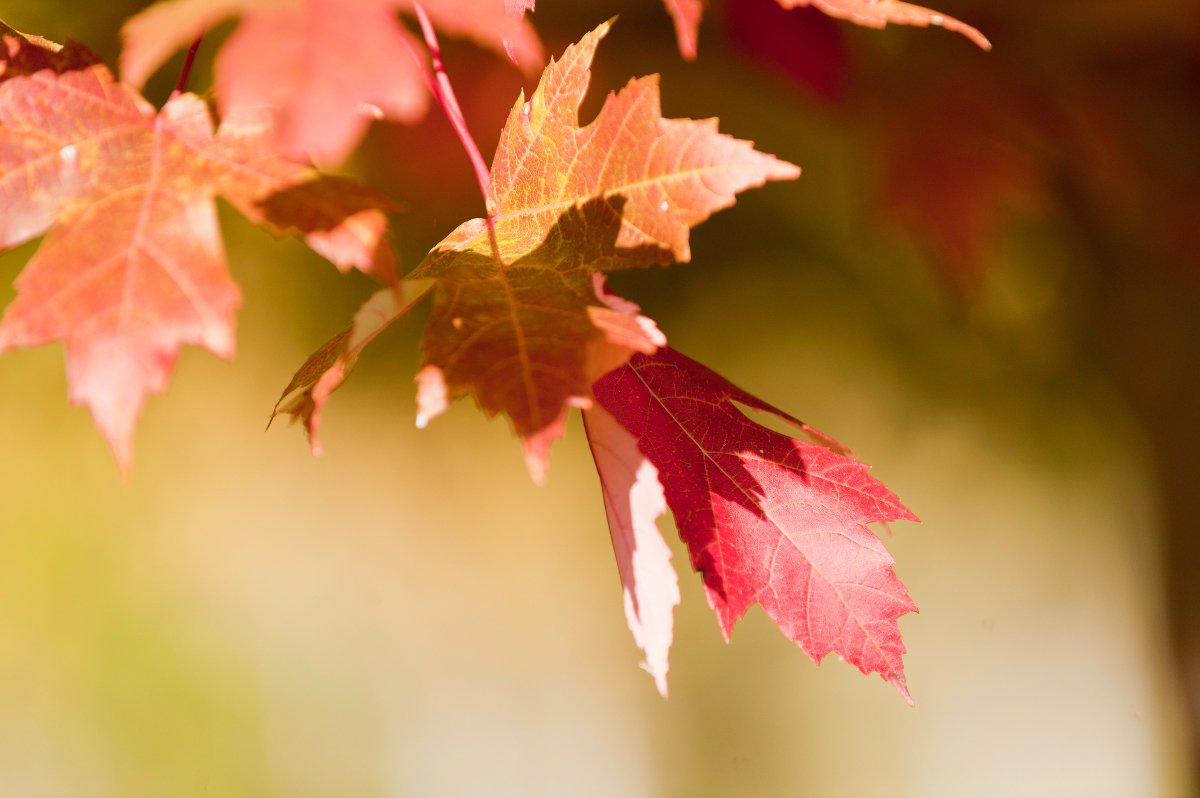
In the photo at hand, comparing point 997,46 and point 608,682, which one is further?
point 608,682

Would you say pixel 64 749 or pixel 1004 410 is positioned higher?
pixel 1004 410

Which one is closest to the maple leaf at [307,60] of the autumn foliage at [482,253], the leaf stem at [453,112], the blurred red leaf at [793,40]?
the autumn foliage at [482,253]

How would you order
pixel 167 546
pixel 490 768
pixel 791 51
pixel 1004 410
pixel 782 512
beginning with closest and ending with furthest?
1. pixel 782 512
2. pixel 791 51
3. pixel 167 546
4. pixel 490 768
5. pixel 1004 410

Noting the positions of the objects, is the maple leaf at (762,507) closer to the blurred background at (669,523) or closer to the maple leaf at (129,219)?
the maple leaf at (129,219)

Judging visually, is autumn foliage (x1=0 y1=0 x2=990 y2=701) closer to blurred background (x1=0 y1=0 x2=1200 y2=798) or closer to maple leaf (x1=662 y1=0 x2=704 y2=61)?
maple leaf (x1=662 y1=0 x2=704 y2=61)

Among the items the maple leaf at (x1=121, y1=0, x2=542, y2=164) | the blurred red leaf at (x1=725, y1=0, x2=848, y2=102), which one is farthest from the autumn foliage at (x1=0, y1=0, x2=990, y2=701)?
the blurred red leaf at (x1=725, y1=0, x2=848, y2=102)

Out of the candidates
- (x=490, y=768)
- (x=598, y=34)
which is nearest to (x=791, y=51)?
(x=598, y=34)

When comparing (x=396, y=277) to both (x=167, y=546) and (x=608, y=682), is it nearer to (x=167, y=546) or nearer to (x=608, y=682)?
(x=167, y=546)

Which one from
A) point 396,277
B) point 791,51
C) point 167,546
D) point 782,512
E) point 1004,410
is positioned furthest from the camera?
point 1004,410

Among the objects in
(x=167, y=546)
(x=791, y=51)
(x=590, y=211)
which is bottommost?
(x=167, y=546)
